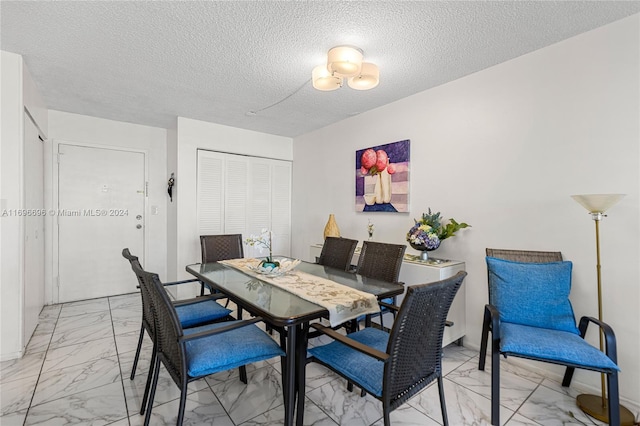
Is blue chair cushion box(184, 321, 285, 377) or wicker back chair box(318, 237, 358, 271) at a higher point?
wicker back chair box(318, 237, 358, 271)

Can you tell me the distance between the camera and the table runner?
1626mm

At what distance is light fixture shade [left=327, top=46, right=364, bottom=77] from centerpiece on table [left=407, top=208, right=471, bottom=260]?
142 cm

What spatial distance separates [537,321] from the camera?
6.58 feet

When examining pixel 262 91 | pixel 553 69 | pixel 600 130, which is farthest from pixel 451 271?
pixel 262 91

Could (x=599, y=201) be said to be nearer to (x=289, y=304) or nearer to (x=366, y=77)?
(x=366, y=77)

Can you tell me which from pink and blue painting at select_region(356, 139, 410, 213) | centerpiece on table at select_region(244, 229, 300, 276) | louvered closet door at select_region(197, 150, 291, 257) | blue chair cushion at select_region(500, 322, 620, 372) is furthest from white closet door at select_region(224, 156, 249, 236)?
blue chair cushion at select_region(500, 322, 620, 372)

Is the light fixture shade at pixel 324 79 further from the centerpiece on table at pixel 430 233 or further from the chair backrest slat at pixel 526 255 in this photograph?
the chair backrest slat at pixel 526 255

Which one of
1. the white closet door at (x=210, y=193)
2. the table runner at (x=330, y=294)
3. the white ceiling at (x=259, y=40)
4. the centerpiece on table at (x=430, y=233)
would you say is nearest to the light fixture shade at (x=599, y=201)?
the centerpiece on table at (x=430, y=233)

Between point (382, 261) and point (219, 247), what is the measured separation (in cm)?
172

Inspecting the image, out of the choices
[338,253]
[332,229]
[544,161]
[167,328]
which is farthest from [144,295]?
[544,161]

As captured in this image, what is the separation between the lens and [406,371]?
1369 millimetres

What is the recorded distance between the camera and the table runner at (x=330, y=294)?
5.33 ft

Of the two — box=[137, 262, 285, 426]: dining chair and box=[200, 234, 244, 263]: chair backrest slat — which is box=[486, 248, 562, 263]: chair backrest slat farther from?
box=[200, 234, 244, 263]: chair backrest slat

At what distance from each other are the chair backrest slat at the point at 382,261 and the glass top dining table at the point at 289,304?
0.77 feet
